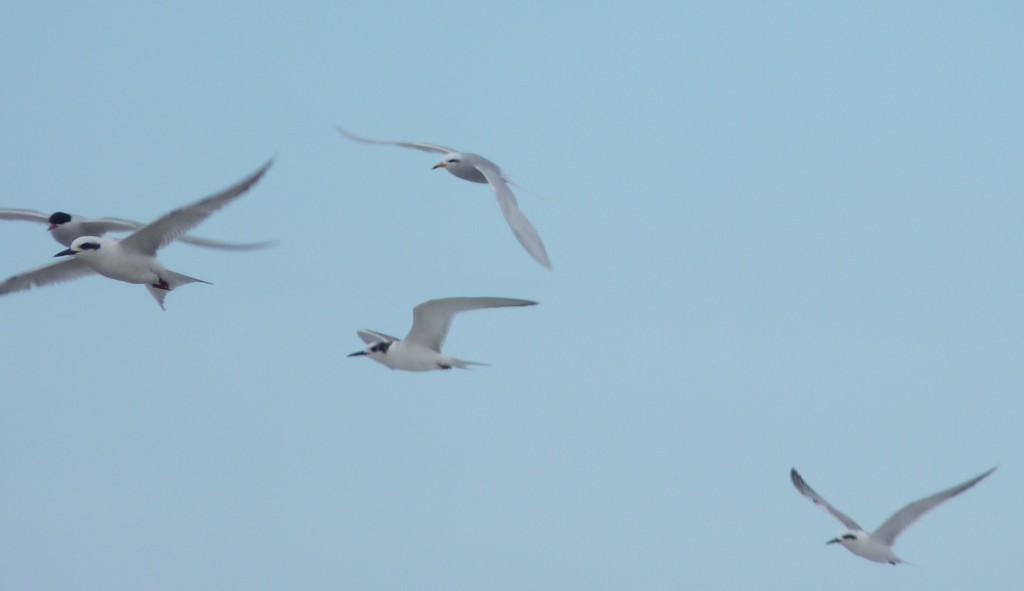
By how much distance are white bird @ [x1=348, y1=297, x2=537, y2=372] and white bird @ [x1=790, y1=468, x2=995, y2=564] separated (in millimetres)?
5535

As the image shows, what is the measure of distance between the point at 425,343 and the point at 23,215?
21.6 ft

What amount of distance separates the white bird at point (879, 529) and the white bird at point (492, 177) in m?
4.80

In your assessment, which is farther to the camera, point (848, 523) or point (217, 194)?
point (848, 523)

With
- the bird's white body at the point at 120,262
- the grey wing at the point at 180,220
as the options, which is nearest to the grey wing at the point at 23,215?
the bird's white body at the point at 120,262

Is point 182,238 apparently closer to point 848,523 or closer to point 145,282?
point 145,282

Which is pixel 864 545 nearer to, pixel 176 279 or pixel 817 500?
pixel 817 500

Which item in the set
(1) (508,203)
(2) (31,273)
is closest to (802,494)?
(1) (508,203)

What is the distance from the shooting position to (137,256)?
16297mm

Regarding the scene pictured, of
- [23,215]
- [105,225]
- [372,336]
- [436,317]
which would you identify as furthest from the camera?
[23,215]

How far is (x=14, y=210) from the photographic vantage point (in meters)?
19.6

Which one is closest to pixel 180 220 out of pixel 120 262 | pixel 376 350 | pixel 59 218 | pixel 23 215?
pixel 120 262

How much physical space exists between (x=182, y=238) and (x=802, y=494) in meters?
7.97

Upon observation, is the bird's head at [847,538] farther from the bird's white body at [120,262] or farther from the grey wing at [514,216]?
the bird's white body at [120,262]

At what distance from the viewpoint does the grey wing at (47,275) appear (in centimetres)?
1738
